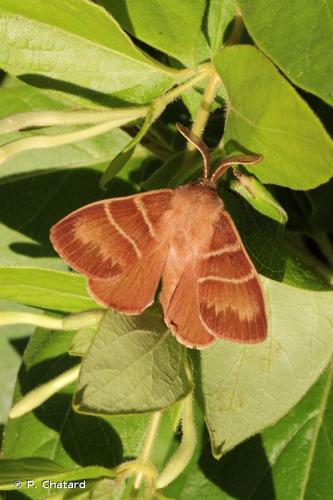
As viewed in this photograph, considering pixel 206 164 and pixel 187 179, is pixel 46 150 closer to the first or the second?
pixel 187 179

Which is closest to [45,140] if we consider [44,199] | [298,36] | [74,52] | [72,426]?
[74,52]

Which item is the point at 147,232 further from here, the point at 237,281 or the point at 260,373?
the point at 260,373

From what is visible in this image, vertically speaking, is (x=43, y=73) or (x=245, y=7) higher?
(x=245, y=7)

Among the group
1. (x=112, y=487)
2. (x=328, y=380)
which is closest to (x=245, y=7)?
(x=112, y=487)

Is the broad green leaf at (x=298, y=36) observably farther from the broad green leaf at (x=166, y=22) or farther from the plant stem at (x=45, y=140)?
the plant stem at (x=45, y=140)

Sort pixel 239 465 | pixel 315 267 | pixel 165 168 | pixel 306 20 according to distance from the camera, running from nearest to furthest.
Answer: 1. pixel 306 20
2. pixel 165 168
3. pixel 315 267
4. pixel 239 465

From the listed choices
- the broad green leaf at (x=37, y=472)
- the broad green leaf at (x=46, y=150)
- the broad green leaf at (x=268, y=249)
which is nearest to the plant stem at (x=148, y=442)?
the broad green leaf at (x=37, y=472)
